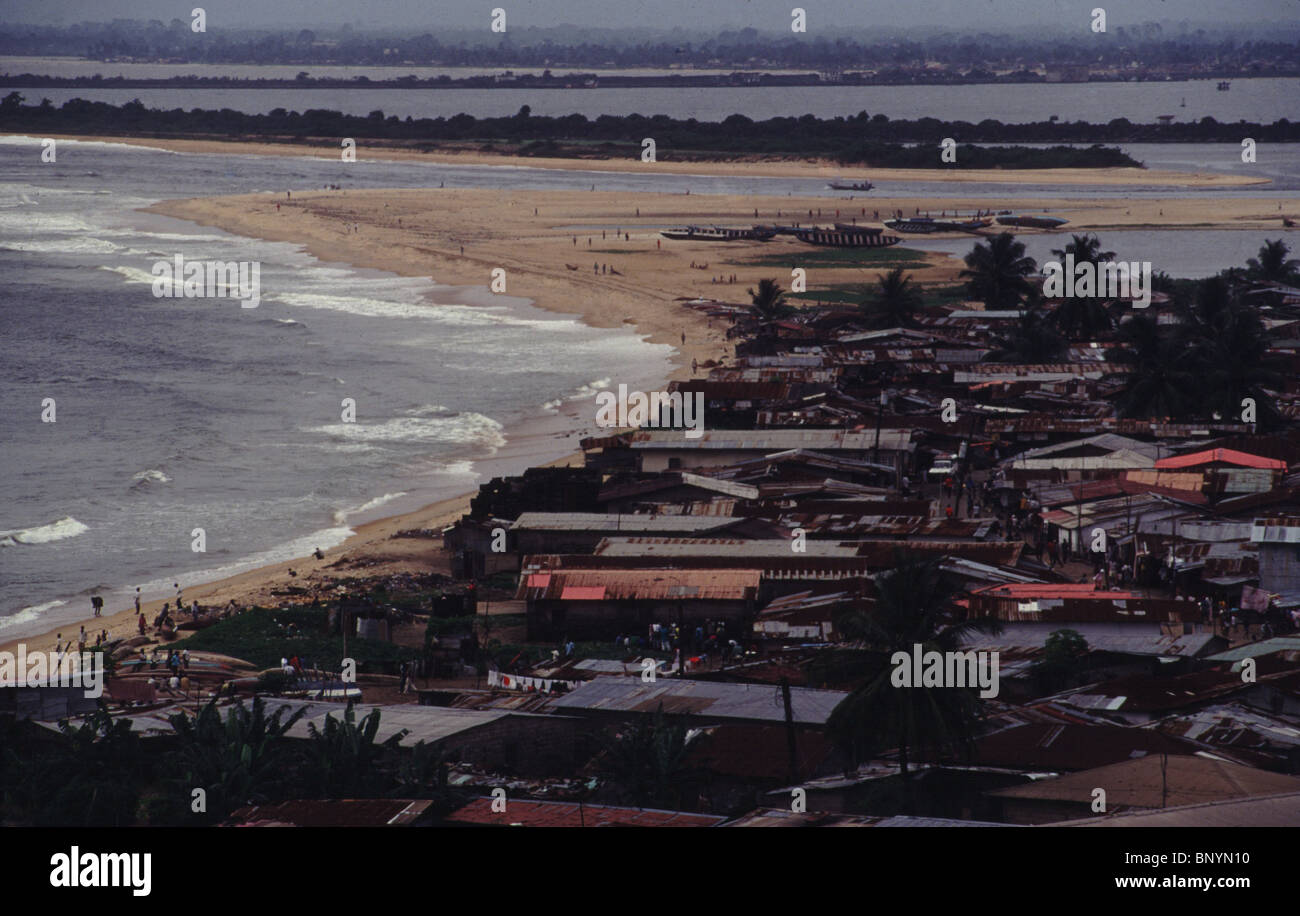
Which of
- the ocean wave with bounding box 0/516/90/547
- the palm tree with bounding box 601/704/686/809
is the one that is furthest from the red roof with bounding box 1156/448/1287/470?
the ocean wave with bounding box 0/516/90/547

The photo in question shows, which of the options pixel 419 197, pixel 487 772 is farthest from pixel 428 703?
pixel 419 197

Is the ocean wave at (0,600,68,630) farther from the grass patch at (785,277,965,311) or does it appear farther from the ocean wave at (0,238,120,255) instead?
the ocean wave at (0,238,120,255)

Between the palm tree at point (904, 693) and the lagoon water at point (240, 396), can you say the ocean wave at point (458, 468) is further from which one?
the palm tree at point (904, 693)

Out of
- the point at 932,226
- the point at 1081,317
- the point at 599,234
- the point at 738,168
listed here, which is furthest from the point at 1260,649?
the point at 738,168
